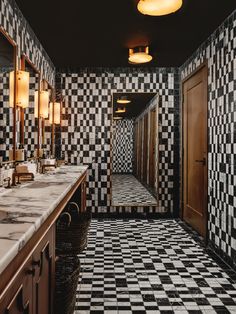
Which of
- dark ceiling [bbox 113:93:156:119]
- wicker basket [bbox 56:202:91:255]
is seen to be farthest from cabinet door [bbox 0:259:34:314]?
dark ceiling [bbox 113:93:156:119]

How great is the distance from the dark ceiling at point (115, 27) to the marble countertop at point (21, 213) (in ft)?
7.25

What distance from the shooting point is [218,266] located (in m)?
3.98

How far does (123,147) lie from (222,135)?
13.2m

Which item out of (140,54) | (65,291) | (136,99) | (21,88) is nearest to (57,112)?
(140,54)

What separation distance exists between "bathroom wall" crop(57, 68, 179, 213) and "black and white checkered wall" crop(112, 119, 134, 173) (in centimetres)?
1066

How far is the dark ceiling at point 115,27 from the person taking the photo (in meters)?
3.86

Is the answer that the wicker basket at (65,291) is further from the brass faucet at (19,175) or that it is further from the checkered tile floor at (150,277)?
the brass faucet at (19,175)

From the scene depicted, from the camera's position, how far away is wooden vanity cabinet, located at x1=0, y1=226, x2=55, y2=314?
3.98 ft

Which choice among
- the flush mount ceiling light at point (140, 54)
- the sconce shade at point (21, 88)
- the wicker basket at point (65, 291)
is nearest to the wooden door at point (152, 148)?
the flush mount ceiling light at point (140, 54)

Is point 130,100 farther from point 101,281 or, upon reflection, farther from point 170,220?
point 101,281

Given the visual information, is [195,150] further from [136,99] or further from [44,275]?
[136,99]

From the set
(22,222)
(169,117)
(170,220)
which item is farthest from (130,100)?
(22,222)

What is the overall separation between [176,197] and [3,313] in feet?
19.0

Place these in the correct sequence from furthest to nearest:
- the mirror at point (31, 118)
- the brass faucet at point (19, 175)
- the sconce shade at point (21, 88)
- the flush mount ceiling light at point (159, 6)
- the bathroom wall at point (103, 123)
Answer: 1. the bathroom wall at point (103, 123)
2. the mirror at point (31, 118)
3. the sconce shade at point (21, 88)
4. the flush mount ceiling light at point (159, 6)
5. the brass faucet at point (19, 175)
